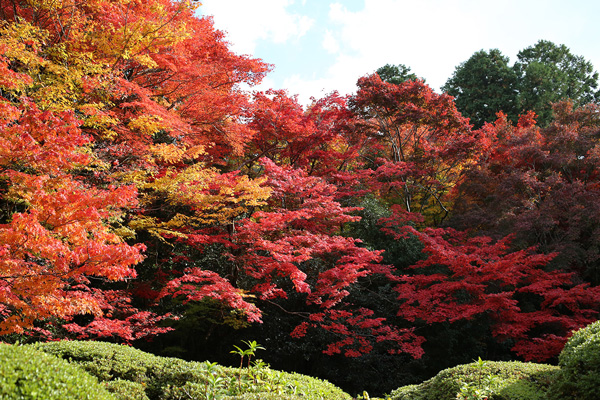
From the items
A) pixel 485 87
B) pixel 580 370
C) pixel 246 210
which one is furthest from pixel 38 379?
pixel 485 87

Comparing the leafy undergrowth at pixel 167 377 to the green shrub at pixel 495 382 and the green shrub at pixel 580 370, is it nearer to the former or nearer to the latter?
the green shrub at pixel 495 382

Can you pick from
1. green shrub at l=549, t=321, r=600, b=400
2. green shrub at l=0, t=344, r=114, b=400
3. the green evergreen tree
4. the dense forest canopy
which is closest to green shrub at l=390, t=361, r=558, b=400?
green shrub at l=549, t=321, r=600, b=400

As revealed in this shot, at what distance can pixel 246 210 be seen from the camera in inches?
326

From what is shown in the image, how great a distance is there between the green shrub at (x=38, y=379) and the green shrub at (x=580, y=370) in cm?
436

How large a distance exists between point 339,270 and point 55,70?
745 cm

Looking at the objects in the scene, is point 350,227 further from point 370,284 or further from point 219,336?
point 219,336

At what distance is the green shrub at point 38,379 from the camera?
101 inches

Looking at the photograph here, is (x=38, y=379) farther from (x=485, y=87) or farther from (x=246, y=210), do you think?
(x=485, y=87)

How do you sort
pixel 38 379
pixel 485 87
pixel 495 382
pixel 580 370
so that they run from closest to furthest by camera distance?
pixel 38 379 < pixel 580 370 < pixel 495 382 < pixel 485 87

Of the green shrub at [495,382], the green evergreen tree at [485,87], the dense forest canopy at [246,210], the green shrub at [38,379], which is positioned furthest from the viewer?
the green evergreen tree at [485,87]

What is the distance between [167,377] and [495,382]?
4.24 meters

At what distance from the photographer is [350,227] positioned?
1321cm

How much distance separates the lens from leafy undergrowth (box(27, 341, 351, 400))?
4418 mm

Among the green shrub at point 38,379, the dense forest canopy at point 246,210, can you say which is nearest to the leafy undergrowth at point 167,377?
the dense forest canopy at point 246,210
